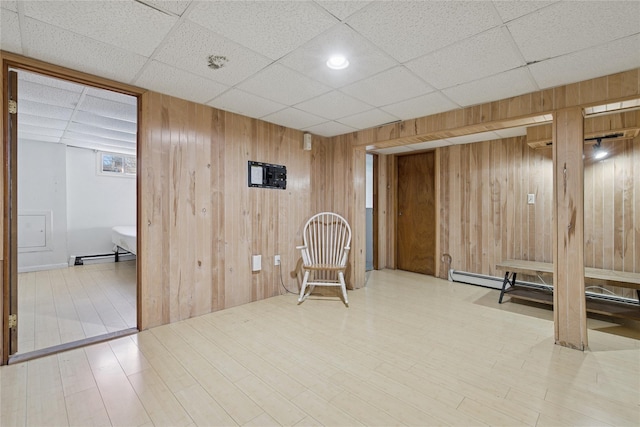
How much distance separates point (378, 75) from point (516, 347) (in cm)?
242

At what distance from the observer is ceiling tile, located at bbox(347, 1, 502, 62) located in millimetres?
1468

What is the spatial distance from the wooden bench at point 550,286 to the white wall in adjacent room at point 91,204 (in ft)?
23.1

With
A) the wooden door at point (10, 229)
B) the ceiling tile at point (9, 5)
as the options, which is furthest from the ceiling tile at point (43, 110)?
the ceiling tile at point (9, 5)

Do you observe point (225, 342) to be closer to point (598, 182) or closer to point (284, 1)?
point (284, 1)

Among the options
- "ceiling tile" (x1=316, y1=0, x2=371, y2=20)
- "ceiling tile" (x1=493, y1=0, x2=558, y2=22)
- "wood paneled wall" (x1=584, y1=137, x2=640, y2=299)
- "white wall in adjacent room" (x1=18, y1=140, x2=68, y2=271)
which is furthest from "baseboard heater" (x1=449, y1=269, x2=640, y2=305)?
"white wall in adjacent room" (x1=18, y1=140, x2=68, y2=271)

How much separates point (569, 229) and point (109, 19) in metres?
3.49

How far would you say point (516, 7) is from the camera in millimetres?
1469

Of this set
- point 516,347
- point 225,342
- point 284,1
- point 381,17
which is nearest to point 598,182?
point 516,347

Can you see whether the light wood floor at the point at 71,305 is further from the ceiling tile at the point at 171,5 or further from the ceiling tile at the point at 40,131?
the ceiling tile at the point at 171,5

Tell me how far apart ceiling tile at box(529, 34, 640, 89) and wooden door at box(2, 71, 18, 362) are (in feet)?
12.3

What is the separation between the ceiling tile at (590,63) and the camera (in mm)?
1816

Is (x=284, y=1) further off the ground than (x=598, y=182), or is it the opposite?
(x=284, y=1)

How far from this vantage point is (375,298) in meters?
3.52

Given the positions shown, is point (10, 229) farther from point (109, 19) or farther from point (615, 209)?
point (615, 209)
